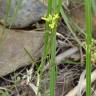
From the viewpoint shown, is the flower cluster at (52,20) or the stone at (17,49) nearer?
the flower cluster at (52,20)

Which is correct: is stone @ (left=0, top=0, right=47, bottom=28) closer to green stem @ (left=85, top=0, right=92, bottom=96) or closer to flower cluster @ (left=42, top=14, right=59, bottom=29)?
flower cluster @ (left=42, top=14, right=59, bottom=29)

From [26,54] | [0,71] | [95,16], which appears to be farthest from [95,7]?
[0,71]

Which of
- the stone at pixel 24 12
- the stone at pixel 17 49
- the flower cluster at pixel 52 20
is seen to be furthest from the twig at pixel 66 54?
the flower cluster at pixel 52 20

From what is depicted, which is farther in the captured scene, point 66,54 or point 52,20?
point 66,54

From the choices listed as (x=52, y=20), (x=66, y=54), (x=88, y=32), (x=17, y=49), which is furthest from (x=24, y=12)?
(x=88, y=32)

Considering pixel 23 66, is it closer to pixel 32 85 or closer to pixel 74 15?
pixel 32 85

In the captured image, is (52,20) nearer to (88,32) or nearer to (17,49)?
(88,32)

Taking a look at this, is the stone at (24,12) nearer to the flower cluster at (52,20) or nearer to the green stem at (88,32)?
the flower cluster at (52,20)
